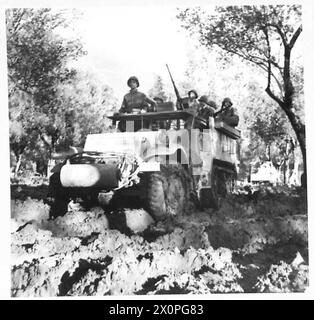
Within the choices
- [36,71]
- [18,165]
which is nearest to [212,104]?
[36,71]

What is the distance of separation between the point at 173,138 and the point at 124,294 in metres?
1.51

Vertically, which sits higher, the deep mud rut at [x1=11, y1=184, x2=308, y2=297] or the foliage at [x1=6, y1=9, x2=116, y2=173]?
the foliage at [x1=6, y1=9, x2=116, y2=173]

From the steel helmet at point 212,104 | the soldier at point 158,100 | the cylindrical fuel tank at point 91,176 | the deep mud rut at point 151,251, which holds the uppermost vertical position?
the soldier at point 158,100

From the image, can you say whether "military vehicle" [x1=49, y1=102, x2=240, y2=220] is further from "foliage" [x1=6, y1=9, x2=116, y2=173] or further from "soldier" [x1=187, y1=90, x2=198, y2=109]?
"foliage" [x1=6, y1=9, x2=116, y2=173]

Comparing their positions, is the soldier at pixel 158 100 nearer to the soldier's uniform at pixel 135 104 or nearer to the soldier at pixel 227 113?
the soldier's uniform at pixel 135 104

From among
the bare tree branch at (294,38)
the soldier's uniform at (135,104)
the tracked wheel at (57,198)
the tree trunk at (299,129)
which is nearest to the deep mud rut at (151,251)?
the tracked wheel at (57,198)

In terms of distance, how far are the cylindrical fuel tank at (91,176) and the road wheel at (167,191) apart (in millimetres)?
347

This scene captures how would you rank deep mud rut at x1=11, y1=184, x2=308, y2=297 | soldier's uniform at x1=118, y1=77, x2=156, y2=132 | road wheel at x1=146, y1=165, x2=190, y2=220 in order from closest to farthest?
deep mud rut at x1=11, y1=184, x2=308, y2=297 → road wheel at x1=146, y1=165, x2=190, y2=220 → soldier's uniform at x1=118, y1=77, x2=156, y2=132

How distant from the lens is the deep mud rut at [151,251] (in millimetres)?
5258

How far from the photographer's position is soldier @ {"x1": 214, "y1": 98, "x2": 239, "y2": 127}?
5551mm

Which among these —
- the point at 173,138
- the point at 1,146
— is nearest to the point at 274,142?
the point at 173,138

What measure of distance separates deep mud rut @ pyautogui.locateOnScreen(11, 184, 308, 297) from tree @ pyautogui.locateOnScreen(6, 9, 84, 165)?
0.59m

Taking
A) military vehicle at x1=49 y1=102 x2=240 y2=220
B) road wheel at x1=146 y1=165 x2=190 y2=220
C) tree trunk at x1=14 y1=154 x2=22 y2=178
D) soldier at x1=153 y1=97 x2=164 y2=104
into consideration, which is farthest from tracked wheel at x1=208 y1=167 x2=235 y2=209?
tree trunk at x1=14 y1=154 x2=22 y2=178

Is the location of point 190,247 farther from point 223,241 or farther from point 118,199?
point 118,199
